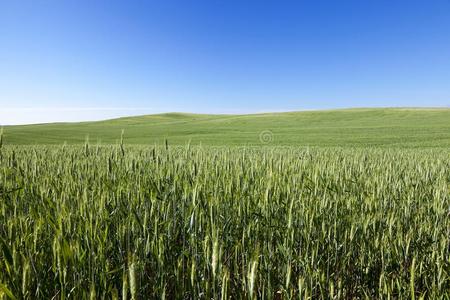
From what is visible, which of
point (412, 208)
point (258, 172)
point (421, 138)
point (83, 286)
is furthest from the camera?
point (421, 138)

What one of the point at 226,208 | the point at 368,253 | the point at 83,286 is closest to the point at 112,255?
the point at 83,286

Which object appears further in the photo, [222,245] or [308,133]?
[308,133]

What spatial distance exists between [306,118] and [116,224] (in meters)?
45.6

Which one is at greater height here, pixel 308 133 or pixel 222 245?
pixel 222 245

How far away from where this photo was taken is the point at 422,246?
217 centimetres

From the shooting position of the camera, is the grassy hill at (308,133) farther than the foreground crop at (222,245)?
Yes

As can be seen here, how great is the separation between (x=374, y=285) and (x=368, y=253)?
192 millimetres

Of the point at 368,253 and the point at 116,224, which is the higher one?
the point at 116,224

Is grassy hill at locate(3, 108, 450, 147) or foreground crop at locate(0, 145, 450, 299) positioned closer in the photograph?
foreground crop at locate(0, 145, 450, 299)

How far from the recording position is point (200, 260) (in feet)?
5.75

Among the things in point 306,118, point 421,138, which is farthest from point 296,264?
point 306,118

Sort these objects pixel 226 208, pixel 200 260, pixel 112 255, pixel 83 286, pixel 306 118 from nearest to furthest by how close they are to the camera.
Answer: pixel 83 286
pixel 200 260
pixel 112 255
pixel 226 208
pixel 306 118

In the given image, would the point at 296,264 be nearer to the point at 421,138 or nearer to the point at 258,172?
the point at 258,172

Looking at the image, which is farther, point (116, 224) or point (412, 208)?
point (412, 208)
